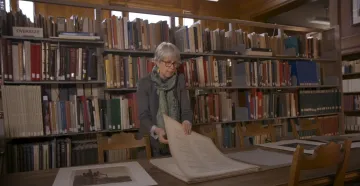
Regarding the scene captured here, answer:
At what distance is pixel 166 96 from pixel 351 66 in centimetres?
376

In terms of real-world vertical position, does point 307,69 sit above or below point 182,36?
below

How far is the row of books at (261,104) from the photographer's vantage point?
2.67m

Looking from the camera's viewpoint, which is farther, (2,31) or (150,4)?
(150,4)

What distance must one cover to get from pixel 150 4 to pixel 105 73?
115 inches

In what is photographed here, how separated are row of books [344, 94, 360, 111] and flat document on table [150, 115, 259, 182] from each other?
392cm

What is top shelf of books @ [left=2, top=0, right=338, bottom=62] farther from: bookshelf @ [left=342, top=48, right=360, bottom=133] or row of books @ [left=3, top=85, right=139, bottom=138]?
bookshelf @ [left=342, top=48, right=360, bottom=133]

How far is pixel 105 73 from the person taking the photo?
2.23m

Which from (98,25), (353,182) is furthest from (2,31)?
(353,182)

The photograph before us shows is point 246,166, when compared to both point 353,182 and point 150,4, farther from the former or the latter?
point 150,4

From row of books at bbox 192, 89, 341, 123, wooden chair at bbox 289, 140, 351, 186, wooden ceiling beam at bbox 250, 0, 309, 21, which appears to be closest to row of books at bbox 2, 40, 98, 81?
row of books at bbox 192, 89, 341, 123

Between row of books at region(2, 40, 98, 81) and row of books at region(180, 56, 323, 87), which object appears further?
row of books at region(180, 56, 323, 87)

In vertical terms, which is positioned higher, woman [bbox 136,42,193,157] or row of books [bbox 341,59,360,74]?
row of books [bbox 341,59,360,74]

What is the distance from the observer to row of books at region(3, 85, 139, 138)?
1940 mm

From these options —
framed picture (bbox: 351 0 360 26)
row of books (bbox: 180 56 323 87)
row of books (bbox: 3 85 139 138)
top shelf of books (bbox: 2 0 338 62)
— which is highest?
framed picture (bbox: 351 0 360 26)
